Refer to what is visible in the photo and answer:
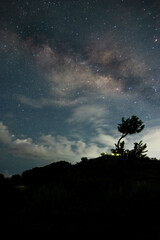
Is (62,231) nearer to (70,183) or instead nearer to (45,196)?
(45,196)

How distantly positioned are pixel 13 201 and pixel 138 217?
21.7ft

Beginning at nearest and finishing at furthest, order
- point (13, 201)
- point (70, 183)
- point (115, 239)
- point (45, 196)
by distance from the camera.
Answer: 1. point (115, 239)
2. point (45, 196)
3. point (13, 201)
4. point (70, 183)

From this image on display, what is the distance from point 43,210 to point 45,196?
47.5 inches

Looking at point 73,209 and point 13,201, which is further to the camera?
point 13,201

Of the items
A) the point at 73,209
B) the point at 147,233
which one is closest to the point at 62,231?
the point at 73,209

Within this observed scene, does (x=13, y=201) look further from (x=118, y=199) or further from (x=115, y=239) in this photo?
(x=115, y=239)

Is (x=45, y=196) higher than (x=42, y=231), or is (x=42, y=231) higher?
(x=45, y=196)

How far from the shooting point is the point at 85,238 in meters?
4.13

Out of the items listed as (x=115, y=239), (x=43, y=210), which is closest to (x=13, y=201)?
(x=43, y=210)

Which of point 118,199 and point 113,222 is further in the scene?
point 118,199

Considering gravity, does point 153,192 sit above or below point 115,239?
above

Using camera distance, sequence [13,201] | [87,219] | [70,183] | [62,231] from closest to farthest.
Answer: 1. [62,231]
2. [87,219]
3. [13,201]
4. [70,183]

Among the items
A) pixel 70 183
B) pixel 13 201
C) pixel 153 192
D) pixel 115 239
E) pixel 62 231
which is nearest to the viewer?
pixel 115 239

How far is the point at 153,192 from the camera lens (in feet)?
22.9
